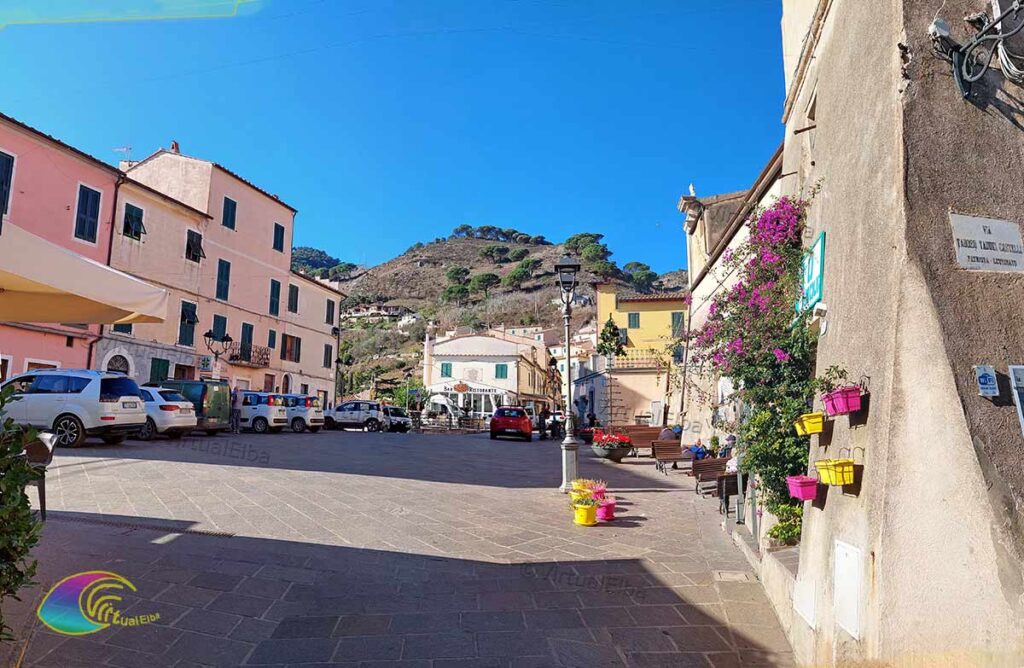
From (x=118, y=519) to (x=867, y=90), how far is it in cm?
705

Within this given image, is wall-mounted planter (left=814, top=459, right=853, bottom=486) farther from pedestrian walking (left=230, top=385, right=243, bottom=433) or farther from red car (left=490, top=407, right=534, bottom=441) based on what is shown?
red car (left=490, top=407, right=534, bottom=441)

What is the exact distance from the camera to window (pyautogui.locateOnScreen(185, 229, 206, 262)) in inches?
1009

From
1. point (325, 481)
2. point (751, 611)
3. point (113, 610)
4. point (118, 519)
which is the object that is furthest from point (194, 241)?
point (751, 611)

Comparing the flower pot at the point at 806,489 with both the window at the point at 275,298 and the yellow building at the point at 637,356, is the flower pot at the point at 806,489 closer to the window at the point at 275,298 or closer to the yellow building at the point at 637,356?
the yellow building at the point at 637,356

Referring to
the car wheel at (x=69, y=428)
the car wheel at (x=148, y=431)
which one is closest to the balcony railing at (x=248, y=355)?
the car wheel at (x=148, y=431)

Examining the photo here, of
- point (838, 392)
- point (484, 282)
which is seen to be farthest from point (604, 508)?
point (484, 282)

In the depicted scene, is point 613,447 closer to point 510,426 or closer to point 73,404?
point 73,404

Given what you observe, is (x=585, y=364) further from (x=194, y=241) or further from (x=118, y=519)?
(x=118, y=519)

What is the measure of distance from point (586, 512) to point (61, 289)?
5.08 meters

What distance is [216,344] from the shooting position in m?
27.1

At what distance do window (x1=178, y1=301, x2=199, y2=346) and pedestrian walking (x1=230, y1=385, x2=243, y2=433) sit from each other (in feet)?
15.0

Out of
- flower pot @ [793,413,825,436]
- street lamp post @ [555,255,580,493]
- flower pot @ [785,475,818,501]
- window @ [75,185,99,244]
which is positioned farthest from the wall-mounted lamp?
window @ [75,185,99,244]

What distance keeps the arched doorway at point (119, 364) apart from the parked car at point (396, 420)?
Result: 11499mm

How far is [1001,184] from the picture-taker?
334cm
